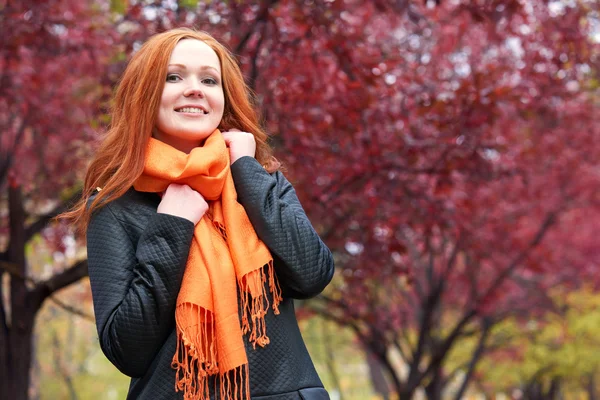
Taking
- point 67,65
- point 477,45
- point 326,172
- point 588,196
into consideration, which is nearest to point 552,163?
point 588,196

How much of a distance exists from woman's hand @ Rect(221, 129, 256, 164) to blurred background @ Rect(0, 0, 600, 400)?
187 centimetres

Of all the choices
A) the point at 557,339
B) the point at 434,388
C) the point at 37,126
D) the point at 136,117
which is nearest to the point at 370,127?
the point at 37,126

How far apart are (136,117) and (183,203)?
0.29 metres

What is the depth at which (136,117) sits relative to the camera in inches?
90.0

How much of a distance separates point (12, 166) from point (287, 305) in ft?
15.8

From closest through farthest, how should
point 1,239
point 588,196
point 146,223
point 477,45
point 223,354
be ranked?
1. point 223,354
2. point 146,223
3. point 477,45
4. point 588,196
5. point 1,239

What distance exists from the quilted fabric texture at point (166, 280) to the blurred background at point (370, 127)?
2.07m

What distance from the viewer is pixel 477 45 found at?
10008 millimetres

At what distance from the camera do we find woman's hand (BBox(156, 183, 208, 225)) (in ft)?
7.11

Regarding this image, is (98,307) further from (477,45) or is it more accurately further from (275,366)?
(477,45)

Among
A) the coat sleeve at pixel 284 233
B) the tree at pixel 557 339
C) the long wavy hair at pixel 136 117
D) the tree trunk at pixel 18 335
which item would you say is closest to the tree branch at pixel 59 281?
the tree trunk at pixel 18 335

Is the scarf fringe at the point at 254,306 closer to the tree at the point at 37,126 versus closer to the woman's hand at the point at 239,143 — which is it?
the woman's hand at the point at 239,143

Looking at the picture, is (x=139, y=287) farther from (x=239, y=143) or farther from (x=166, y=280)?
(x=239, y=143)

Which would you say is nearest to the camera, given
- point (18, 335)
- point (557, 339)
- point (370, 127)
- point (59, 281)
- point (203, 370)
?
point (203, 370)
